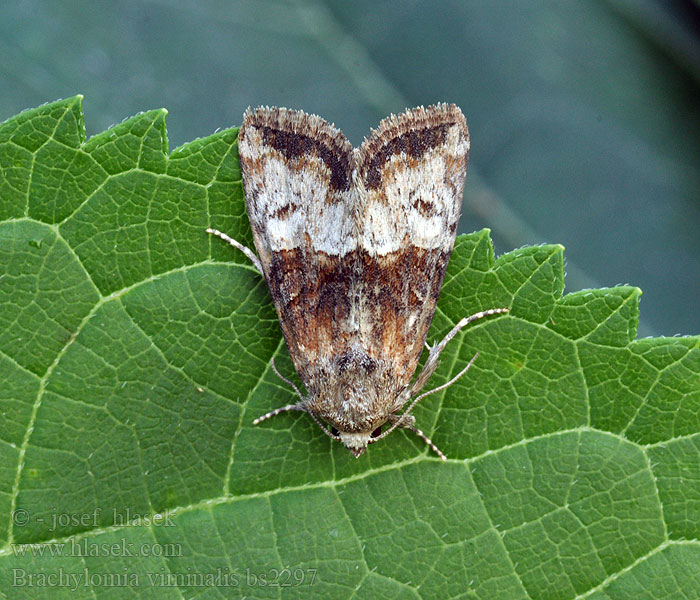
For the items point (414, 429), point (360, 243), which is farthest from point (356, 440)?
point (360, 243)

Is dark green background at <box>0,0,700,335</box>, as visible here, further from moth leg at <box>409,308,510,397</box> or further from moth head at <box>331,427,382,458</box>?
moth head at <box>331,427,382,458</box>

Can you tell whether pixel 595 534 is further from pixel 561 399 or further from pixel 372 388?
pixel 372 388

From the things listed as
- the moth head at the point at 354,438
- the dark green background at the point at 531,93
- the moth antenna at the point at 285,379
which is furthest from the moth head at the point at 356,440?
the dark green background at the point at 531,93

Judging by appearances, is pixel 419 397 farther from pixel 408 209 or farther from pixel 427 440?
pixel 408 209

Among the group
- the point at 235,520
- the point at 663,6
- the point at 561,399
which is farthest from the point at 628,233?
the point at 235,520

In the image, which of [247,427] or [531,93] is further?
[531,93]

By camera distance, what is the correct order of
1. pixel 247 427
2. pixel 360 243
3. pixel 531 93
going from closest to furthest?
pixel 247 427, pixel 360 243, pixel 531 93

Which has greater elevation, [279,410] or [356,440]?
[279,410]
